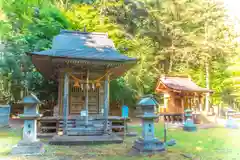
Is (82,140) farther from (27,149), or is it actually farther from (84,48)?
(84,48)

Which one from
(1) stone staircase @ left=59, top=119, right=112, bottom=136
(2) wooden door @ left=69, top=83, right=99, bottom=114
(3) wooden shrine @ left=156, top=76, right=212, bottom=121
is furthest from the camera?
(3) wooden shrine @ left=156, top=76, right=212, bottom=121

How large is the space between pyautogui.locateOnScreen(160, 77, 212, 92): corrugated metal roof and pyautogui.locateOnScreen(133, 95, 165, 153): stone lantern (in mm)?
10520

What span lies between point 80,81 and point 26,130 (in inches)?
141

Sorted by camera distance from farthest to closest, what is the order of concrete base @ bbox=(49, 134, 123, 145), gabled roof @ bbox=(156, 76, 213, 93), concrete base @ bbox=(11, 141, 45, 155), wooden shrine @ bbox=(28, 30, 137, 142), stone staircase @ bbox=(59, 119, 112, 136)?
1. gabled roof @ bbox=(156, 76, 213, 93)
2. stone staircase @ bbox=(59, 119, 112, 136)
3. wooden shrine @ bbox=(28, 30, 137, 142)
4. concrete base @ bbox=(49, 134, 123, 145)
5. concrete base @ bbox=(11, 141, 45, 155)

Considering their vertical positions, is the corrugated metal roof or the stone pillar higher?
the corrugated metal roof

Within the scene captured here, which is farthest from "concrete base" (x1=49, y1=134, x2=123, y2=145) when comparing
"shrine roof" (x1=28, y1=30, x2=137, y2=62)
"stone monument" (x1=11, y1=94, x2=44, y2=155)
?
"shrine roof" (x1=28, y1=30, x2=137, y2=62)

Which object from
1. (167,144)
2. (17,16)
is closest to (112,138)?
(167,144)

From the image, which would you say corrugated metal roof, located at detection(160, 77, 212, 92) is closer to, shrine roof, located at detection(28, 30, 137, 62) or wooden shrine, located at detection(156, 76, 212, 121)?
wooden shrine, located at detection(156, 76, 212, 121)

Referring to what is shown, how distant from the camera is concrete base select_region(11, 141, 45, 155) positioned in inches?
256

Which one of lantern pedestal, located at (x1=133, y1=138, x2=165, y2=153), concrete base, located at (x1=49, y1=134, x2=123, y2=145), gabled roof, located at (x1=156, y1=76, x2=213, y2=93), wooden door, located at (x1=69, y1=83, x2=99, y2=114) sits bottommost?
concrete base, located at (x1=49, y1=134, x2=123, y2=145)

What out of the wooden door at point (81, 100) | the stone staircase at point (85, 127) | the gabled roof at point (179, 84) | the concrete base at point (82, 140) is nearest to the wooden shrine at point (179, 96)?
the gabled roof at point (179, 84)

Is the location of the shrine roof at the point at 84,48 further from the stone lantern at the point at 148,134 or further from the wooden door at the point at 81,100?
the stone lantern at the point at 148,134

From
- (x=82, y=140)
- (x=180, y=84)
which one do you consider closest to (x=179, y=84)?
(x=180, y=84)

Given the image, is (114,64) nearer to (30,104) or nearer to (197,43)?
(30,104)
